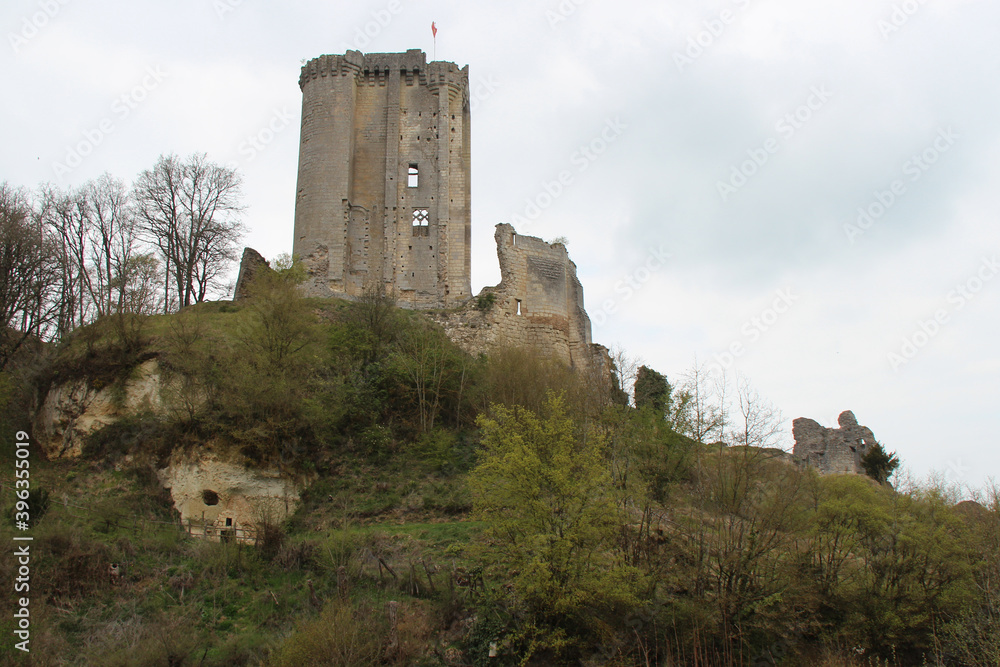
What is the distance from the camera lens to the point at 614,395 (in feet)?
70.8

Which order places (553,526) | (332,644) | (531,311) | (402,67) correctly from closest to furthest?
(332,644)
(553,526)
(531,311)
(402,67)

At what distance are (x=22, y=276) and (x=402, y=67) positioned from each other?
17.0 meters

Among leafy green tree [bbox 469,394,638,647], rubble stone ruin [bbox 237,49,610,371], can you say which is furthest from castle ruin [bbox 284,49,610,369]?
leafy green tree [bbox 469,394,638,647]

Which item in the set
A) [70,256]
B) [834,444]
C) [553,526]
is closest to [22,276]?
[70,256]

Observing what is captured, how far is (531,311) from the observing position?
84.7 feet

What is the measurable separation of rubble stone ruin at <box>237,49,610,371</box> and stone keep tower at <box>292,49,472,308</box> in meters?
0.04

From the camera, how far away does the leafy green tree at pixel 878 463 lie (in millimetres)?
26281

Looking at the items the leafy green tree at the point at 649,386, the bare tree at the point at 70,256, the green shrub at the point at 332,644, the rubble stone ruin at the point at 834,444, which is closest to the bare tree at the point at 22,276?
the bare tree at the point at 70,256

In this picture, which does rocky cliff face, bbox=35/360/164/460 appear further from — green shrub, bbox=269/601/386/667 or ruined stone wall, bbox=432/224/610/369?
ruined stone wall, bbox=432/224/610/369

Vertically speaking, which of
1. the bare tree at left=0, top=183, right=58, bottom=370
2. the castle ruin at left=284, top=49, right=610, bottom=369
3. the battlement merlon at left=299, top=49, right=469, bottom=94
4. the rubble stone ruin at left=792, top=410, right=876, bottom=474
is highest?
the battlement merlon at left=299, top=49, right=469, bottom=94

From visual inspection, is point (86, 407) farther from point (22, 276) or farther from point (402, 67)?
point (402, 67)

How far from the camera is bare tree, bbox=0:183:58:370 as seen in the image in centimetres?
2062

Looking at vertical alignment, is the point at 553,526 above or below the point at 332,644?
above

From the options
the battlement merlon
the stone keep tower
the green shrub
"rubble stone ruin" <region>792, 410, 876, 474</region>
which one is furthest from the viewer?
the battlement merlon
